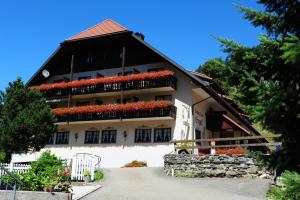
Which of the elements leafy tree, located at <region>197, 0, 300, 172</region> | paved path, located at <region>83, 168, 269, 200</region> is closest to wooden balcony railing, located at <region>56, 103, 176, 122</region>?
paved path, located at <region>83, 168, 269, 200</region>

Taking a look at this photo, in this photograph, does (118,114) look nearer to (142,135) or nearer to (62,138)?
(142,135)

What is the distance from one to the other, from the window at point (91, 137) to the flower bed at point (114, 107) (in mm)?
2360

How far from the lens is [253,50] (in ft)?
20.9

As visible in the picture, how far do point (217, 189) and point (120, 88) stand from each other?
17.4 m

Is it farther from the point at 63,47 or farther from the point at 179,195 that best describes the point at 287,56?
the point at 63,47

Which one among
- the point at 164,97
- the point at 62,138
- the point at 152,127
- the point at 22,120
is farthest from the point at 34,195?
the point at 62,138

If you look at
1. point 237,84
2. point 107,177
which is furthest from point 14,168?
point 237,84

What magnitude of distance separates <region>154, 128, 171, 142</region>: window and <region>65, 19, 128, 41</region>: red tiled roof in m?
9.18

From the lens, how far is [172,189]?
55.9ft

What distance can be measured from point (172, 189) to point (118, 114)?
50.6 feet

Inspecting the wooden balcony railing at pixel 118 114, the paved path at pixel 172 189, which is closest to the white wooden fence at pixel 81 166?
the paved path at pixel 172 189

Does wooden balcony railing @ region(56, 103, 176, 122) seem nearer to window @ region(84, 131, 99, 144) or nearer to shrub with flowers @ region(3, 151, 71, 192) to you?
window @ region(84, 131, 99, 144)

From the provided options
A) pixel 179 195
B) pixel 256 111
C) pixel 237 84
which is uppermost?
pixel 237 84

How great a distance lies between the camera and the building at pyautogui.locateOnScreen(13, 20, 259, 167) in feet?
102
